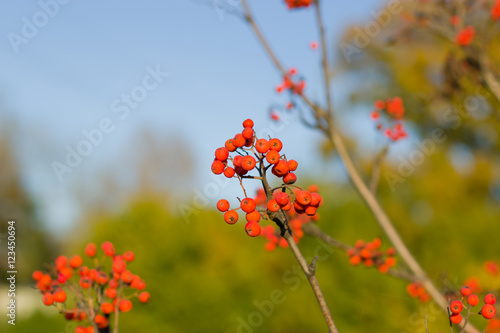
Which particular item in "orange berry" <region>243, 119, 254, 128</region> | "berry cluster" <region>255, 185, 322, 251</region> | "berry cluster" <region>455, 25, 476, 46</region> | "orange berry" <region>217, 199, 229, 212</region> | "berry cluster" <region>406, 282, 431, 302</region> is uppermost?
"berry cluster" <region>455, 25, 476, 46</region>

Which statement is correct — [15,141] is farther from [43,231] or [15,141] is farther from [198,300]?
[198,300]

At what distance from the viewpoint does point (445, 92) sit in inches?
175

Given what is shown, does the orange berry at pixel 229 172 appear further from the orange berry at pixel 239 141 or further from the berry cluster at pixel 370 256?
the berry cluster at pixel 370 256

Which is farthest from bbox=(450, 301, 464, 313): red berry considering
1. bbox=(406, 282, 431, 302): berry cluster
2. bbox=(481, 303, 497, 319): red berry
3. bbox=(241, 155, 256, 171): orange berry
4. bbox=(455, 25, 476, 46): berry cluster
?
bbox=(455, 25, 476, 46): berry cluster

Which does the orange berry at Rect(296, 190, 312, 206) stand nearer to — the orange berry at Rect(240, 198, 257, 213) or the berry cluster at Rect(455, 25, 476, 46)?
the orange berry at Rect(240, 198, 257, 213)

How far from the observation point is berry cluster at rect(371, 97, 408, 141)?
3781mm

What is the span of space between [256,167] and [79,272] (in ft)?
4.20

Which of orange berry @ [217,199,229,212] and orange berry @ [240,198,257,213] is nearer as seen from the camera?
orange berry @ [240,198,257,213]

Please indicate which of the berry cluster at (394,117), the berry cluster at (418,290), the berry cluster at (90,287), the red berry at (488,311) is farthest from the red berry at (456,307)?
the berry cluster at (394,117)

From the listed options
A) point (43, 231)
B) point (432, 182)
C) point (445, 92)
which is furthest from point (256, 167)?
point (43, 231)

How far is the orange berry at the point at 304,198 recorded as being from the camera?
1336 mm

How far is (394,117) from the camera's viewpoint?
12.7 feet

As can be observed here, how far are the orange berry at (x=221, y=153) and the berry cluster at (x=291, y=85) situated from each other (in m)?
2.19

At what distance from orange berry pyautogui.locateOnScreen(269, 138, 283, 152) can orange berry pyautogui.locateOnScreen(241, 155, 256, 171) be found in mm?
100
